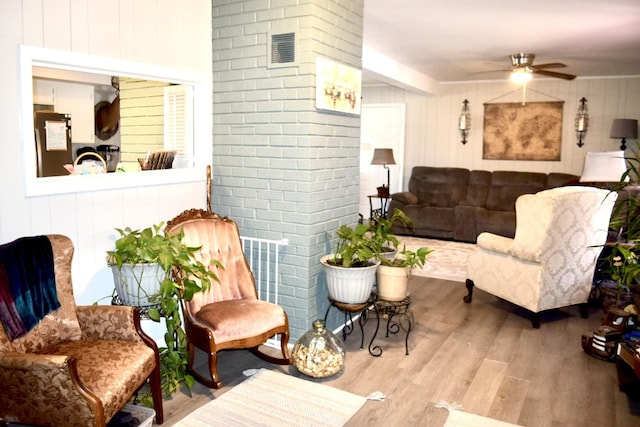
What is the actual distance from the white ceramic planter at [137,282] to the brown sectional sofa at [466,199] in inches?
198

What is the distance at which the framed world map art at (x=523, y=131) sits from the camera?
787 cm

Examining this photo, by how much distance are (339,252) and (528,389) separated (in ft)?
4.63

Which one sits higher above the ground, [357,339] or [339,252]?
[339,252]

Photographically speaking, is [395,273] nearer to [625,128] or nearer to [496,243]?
[496,243]

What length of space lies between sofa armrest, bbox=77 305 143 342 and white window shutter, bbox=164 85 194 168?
1.41m

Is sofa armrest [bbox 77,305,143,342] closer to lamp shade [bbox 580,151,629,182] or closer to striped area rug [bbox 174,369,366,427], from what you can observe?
striped area rug [bbox 174,369,366,427]

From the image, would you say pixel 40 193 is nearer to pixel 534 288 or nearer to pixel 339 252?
pixel 339 252

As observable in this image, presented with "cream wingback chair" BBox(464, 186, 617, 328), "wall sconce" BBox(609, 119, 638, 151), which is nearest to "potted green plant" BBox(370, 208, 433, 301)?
"cream wingback chair" BBox(464, 186, 617, 328)

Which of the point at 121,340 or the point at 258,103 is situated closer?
the point at 121,340

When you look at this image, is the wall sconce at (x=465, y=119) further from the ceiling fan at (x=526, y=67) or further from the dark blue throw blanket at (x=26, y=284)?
the dark blue throw blanket at (x=26, y=284)

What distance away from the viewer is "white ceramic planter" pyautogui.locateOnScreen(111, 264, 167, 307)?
8.82 feet

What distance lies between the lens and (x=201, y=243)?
3.23 metres

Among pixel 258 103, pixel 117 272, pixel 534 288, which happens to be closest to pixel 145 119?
pixel 258 103

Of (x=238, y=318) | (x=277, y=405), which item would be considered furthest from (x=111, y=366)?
(x=277, y=405)
